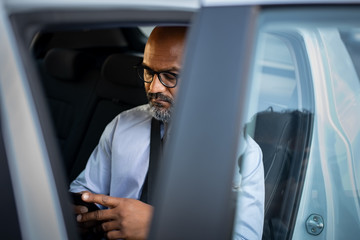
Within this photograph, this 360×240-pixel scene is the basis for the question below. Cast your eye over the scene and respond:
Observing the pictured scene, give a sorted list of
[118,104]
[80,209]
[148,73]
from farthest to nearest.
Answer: [118,104], [148,73], [80,209]

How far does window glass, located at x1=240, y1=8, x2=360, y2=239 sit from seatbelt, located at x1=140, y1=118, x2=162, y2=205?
56cm

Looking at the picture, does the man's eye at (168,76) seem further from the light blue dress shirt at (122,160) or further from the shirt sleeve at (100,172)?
the shirt sleeve at (100,172)

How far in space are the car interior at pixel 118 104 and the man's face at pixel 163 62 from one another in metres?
0.41

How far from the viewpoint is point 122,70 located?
244cm

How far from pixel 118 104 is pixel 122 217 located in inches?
54.4

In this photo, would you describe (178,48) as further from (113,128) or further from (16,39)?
(16,39)

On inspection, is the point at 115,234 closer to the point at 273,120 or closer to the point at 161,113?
the point at 161,113

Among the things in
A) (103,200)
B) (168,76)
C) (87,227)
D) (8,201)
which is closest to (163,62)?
A: (168,76)

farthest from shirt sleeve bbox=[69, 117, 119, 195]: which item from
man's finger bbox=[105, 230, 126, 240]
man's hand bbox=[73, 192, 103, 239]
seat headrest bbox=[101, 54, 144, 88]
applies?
seat headrest bbox=[101, 54, 144, 88]

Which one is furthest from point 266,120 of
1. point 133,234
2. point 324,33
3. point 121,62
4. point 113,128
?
point 121,62

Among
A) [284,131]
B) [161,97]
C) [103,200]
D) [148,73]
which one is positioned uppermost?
[148,73]

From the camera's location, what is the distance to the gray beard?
158cm

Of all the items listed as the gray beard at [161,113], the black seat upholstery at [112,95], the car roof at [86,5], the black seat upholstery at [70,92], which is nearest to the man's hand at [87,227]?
the gray beard at [161,113]

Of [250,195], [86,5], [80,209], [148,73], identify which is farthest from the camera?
[148,73]
